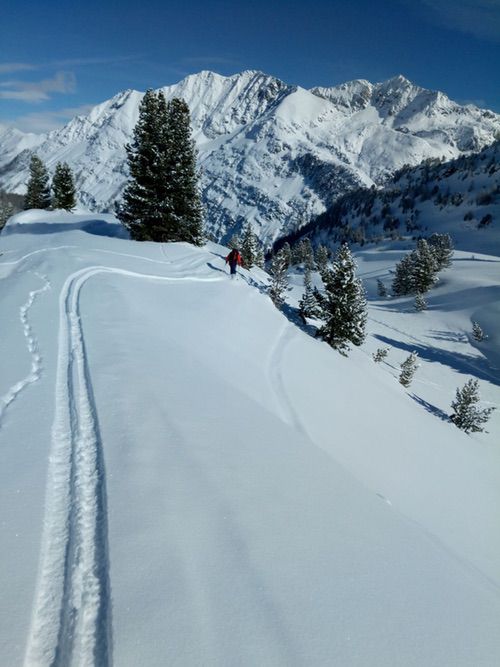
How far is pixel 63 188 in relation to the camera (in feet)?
147

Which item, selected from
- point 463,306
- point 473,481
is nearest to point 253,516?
point 473,481

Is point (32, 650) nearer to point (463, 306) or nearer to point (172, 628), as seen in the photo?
point (172, 628)

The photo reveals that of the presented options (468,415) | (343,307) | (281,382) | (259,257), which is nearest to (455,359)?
(468,415)

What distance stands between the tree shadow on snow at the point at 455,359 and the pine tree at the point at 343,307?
16770mm

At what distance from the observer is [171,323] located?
11.8 meters

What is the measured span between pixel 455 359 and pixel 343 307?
898 inches

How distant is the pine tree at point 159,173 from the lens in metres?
25.6

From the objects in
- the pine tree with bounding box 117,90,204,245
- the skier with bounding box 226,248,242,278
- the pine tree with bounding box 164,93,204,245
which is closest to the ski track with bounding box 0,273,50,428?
the skier with bounding box 226,248,242,278

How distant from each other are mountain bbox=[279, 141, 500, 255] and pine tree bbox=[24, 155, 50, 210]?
109 metres

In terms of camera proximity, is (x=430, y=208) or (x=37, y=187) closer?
A: (x=37, y=187)

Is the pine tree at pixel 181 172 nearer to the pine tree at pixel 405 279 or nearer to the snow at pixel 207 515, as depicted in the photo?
the snow at pixel 207 515

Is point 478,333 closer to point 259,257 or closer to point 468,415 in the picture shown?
point 468,415

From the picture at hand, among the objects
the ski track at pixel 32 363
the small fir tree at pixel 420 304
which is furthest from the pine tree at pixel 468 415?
the small fir tree at pixel 420 304

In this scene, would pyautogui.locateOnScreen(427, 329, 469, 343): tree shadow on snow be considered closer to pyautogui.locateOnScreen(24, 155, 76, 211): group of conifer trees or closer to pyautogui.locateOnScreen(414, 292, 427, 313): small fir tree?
pyautogui.locateOnScreen(414, 292, 427, 313): small fir tree
